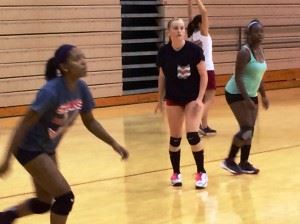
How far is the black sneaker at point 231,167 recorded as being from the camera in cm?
711

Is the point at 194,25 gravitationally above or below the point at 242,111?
above

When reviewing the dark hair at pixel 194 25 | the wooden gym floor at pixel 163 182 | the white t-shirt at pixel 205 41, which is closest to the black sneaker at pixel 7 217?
the wooden gym floor at pixel 163 182

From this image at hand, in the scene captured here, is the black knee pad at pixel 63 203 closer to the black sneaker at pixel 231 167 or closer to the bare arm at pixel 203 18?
the black sneaker at pixel 231 167

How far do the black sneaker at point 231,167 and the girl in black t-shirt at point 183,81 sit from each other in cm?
67

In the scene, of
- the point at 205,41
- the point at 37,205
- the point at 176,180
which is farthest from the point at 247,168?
the point at 37,205

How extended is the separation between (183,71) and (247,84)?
0.80m

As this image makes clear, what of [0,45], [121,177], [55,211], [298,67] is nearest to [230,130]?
[121,177]

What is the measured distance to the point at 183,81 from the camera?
6316 millimetres

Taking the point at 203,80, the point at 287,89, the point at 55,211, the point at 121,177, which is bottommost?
the point at 287,89

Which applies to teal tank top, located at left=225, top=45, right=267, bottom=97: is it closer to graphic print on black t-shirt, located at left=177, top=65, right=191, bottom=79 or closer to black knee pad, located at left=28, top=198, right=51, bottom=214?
graphic print on black t-shirt, located at left=177, top=65, right=191, bottom=79

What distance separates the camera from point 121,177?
709 cm

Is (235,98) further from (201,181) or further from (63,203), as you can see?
(63,203)

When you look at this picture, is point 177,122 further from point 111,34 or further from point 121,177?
point 111,34

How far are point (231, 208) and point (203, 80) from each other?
1.24 m
